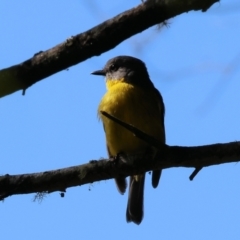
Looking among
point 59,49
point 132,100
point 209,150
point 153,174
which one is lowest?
point 209,150

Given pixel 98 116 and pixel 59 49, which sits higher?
Result: pixel 98 116

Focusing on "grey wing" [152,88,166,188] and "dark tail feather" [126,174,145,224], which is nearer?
"grey wing" [152,88,166,188]

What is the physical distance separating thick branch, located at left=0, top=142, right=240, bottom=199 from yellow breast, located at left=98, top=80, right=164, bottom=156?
4.69 feet

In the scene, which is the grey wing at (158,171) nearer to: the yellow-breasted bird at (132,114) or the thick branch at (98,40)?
the yellow-breasted bird at (132,114)

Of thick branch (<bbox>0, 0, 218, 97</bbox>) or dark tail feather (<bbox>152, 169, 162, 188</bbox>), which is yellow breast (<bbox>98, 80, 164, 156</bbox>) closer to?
dark tail feather (<bbox>152, 169, 162, 188</bbox>)

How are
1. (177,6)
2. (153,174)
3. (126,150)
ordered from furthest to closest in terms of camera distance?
(153,174), (126,150), (177,6)

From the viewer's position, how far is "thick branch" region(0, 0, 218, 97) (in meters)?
2.28

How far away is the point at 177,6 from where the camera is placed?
2273 millimetres

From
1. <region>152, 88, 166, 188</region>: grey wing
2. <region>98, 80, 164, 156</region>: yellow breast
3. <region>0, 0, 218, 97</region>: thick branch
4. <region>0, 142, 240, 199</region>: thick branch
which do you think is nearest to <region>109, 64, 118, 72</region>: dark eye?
<region>152, 88, 166, 188</region>: grey wing

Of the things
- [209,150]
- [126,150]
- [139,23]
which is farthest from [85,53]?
[126,150]

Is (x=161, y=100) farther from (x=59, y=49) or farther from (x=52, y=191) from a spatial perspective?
(x=59, y=49)

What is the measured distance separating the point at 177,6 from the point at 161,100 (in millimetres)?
3440

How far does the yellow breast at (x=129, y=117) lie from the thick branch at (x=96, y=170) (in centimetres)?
143

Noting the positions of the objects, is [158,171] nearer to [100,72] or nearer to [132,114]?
[132,114]
